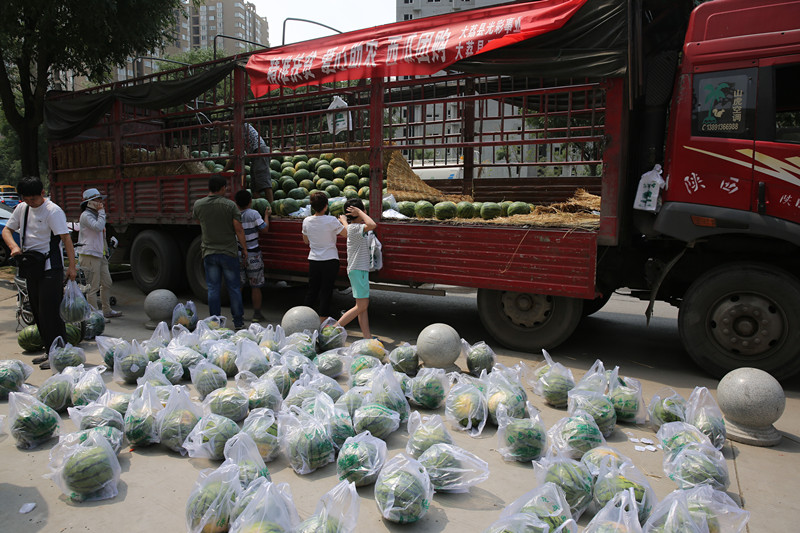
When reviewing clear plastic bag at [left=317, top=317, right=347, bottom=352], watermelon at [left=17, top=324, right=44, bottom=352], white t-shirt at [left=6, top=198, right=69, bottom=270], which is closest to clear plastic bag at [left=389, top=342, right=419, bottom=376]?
clear plastic bag at [left=317, top=317, right=347, bottom=352]

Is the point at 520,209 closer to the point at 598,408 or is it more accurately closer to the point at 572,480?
A: the point at 598,408

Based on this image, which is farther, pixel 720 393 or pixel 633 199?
pixel 633 199

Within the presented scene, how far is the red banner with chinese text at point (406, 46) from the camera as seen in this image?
560 cm

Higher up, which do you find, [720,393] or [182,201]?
[182,201]

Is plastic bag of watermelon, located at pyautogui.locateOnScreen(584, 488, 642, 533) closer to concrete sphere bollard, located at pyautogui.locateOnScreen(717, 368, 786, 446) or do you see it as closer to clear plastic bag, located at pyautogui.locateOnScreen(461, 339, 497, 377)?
concrete sphere bollard, located at pyautogui.locateOnScreen(717, 368, 786, 446)

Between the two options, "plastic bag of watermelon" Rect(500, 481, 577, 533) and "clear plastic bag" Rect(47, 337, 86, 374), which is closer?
"plastic bag of watermelon" Rect(500, 481, 577, 533)

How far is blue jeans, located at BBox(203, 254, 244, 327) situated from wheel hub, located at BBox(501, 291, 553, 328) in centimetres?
348

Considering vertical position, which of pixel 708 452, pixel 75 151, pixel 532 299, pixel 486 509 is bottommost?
pixel 486 509

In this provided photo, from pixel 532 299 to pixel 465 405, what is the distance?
91.1 inches

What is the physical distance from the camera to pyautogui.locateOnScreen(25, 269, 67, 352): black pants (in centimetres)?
542

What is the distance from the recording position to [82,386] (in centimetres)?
426

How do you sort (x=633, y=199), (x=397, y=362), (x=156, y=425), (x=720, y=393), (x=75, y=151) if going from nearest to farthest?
1. (x=156, y=425)
2. (x=720, y=393)
3. (x=397, y=362)
4. (x=633, y=199)
5. (x=75, y=151)

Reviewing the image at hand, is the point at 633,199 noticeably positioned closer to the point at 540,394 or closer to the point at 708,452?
the point at 540,394

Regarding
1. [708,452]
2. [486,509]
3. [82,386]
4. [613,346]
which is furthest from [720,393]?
[82,386]
